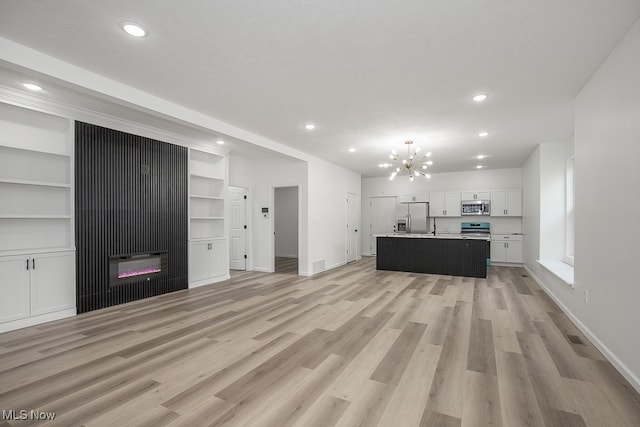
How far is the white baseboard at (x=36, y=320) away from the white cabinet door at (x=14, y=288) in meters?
0.06

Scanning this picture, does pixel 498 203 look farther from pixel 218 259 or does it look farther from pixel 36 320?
pixel 36 320

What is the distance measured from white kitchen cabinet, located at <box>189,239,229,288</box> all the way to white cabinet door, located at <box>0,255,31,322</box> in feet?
8.08

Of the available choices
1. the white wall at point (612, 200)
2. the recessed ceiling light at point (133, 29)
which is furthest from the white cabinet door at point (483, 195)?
the recessed ceiling light at point (133, 29)

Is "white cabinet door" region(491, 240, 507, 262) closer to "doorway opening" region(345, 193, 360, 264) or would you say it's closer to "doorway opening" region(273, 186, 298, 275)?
"doorway opening" region(345, 193, 360, 264)

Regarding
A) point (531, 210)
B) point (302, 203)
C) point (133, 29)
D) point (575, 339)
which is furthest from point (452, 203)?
point (133, 29)

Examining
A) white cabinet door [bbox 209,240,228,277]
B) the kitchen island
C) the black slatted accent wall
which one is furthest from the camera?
the kitchen island

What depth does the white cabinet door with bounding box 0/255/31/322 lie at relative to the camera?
3633 mm

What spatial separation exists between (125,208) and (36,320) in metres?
1.83

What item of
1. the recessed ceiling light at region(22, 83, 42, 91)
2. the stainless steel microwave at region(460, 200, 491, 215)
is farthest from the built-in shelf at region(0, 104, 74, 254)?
the stainless steel microwave at region(460, 200, 491, 215)

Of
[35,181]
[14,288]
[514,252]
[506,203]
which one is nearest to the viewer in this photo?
[14,288]

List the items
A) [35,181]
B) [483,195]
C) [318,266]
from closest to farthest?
[35,181] → [318,266] → [483,195]

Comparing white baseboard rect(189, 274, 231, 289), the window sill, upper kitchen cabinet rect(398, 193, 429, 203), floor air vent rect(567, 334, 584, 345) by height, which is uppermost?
upper kitchen cabinet rect(398, 193, 429, 203)

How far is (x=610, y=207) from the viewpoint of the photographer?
2.80 meters

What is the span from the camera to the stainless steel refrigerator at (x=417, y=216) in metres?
9.54
